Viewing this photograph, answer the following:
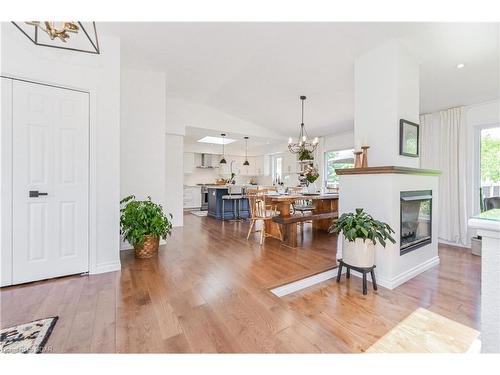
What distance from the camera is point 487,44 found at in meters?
2.48

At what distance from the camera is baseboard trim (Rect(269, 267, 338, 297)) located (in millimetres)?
2160

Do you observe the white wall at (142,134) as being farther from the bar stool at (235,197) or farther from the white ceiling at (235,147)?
the white ceiling at (235,147)

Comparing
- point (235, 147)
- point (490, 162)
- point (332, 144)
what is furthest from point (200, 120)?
point (490, 162)

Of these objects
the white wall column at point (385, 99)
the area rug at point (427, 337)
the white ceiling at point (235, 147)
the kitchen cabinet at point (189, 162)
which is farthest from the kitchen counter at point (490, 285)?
the kitchen cabinet at point (189, 162)

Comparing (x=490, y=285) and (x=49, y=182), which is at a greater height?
(x=49, y=182)

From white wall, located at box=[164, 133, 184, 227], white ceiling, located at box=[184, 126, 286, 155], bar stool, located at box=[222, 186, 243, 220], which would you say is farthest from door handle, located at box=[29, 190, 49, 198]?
white ceiling, located at box=[184, 126, 286, 155]

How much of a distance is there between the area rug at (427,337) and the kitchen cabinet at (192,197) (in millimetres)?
7365

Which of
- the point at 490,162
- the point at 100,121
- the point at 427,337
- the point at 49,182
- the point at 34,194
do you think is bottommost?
the point at 427,337

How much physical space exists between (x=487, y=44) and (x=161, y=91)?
14.1 ft

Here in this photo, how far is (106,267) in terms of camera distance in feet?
8.14

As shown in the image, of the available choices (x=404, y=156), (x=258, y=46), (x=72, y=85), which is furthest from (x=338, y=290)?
(x=72, y=85)

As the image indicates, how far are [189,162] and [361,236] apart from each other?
23.7 ft

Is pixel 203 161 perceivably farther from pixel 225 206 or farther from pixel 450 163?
pixel 450 163
